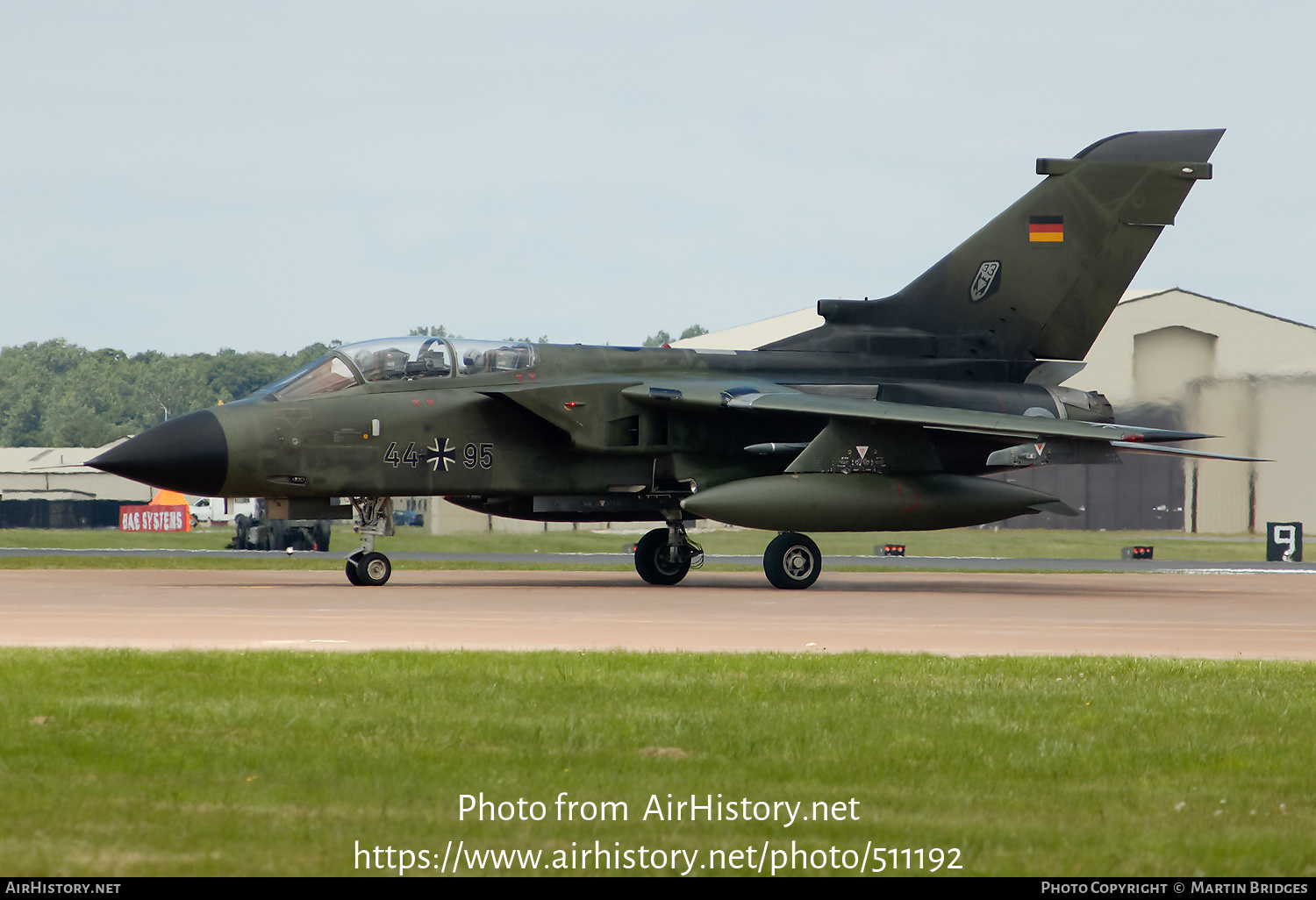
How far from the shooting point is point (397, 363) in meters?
18.5

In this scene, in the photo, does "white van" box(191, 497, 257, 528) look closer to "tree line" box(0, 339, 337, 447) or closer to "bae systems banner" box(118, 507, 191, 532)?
"bae systems banner" box(118, 507, 191, 532)

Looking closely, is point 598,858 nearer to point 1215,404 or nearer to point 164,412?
point 1215,404

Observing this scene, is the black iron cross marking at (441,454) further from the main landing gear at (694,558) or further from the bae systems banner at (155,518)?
the bae systems banner at (155,518)

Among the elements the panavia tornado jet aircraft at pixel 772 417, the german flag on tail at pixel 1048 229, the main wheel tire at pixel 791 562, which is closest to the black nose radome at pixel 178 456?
the panavia tornado jet aircraft at pixel 772 417

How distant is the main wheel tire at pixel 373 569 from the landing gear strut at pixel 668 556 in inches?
149

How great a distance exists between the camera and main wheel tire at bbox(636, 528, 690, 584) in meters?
20.6

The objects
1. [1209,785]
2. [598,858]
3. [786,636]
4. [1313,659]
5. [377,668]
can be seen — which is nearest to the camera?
[598,858]

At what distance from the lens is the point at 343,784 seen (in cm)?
562

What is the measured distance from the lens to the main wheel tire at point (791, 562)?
1938 centimetres

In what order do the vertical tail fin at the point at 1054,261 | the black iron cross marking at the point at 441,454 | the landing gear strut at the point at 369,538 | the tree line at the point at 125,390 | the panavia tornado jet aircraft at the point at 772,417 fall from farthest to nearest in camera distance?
the tree line at the point at 125,390 < the vertical tail fin at the point at 1054,261 < the landing gear strut at the point at 369,538 < the black iron cross marking at the point at 441,454 < the panavia tornado jet aircraft at the point at 772,417

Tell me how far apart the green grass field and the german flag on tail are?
12.5 meters

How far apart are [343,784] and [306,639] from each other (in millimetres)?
5835

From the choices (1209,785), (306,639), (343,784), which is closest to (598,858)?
(343,784)
